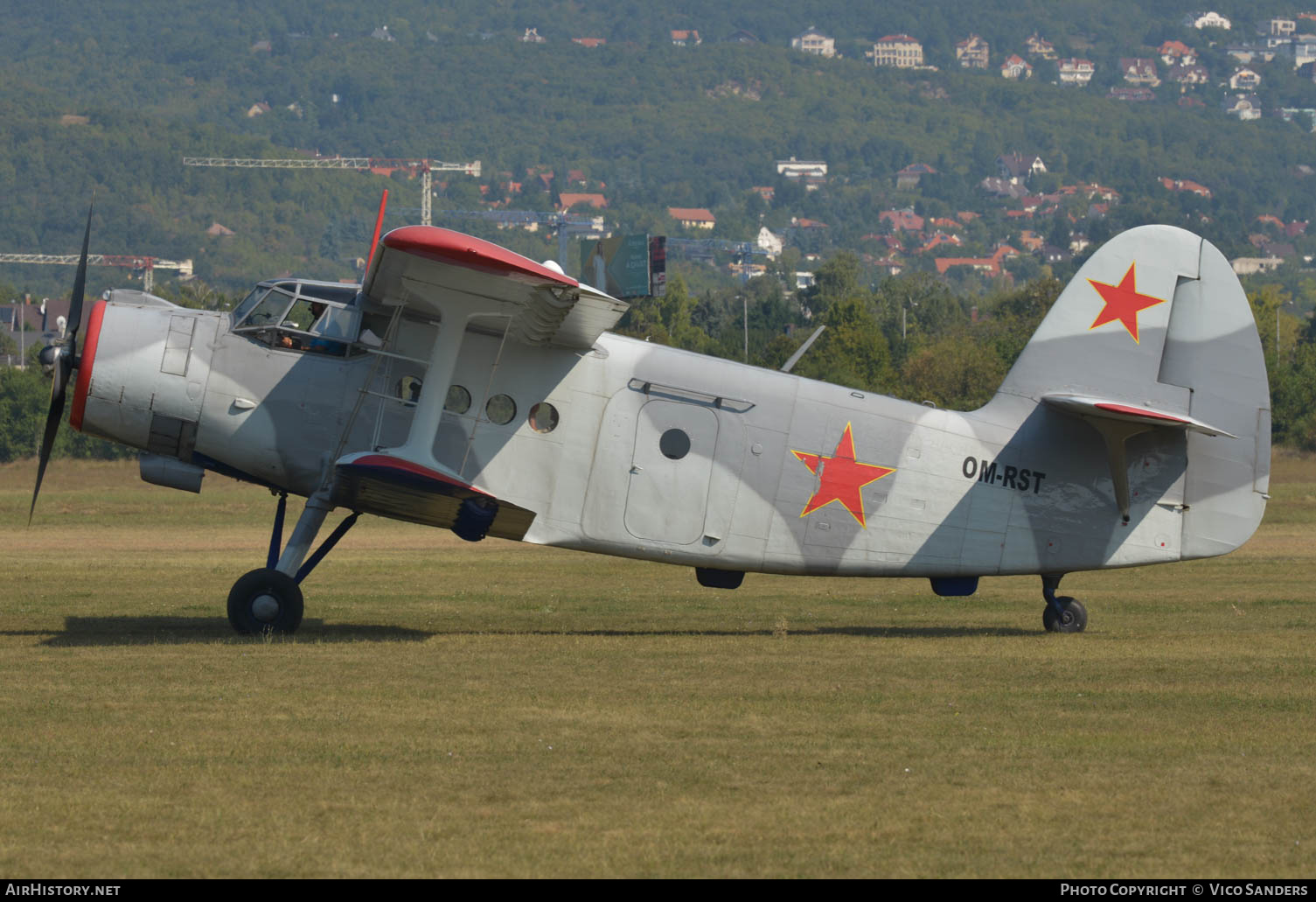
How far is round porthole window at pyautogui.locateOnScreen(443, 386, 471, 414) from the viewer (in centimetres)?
1479

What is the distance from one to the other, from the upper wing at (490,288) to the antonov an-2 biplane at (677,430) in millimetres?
40

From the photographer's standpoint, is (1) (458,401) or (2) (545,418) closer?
(1) (458,401)

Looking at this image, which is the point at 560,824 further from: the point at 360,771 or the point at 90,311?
the point at 90,311

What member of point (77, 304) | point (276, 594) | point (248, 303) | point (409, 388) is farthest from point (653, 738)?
point (77, 304)

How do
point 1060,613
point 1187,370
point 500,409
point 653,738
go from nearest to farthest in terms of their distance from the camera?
point 653,738, point 500,409, point 1187,370, point 1060,613

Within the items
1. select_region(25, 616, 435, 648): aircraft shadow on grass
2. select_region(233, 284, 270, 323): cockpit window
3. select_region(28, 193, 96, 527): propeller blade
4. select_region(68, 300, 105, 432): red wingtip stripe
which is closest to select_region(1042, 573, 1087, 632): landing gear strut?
select_region(25, 616, 435, 648): aircraft shadow on grass

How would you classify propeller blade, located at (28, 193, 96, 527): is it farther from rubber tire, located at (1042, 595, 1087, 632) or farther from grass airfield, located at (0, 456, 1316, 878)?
rubber tire, located at (1042, 595, 1087, 632)

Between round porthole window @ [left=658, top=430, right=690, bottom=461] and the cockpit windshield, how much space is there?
2.83m

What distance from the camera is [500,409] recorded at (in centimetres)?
1493

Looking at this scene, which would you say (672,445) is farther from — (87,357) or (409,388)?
(87,357)

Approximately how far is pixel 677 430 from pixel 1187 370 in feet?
15.7

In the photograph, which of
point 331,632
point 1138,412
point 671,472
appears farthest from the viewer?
point 331,632

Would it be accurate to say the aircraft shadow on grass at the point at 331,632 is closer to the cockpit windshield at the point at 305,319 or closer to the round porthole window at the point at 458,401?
the round porthole window at the point at 458,401

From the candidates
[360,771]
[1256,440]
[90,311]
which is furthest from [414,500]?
[1256,440]
